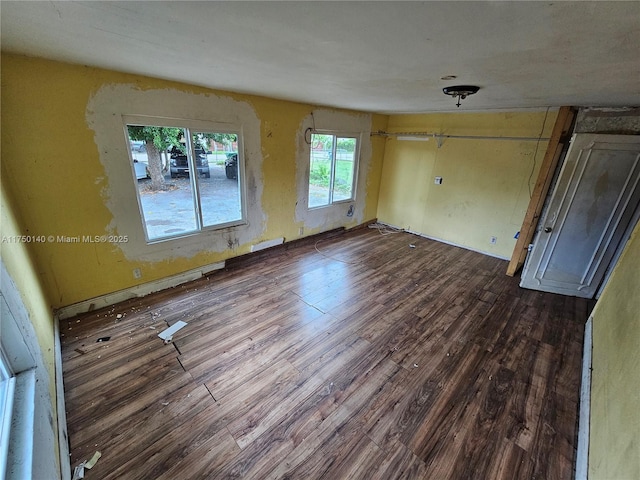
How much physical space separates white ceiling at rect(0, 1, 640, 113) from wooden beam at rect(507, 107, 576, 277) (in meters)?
0.82

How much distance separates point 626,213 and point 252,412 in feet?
14.5

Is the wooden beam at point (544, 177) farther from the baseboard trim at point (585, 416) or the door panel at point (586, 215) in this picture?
the baseboard trim at point (585, 416)

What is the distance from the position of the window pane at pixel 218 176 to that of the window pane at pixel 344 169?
7.03ft

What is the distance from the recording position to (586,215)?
3.17 meters

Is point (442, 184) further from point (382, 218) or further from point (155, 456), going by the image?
point (155, 456)

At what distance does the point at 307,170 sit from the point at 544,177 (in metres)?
3.37

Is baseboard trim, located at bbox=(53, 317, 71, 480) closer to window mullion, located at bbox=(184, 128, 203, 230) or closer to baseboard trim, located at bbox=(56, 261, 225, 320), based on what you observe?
baseboard trim, located at bbox=(56, 261, 225, 320)

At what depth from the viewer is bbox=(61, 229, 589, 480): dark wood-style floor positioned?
163 centimetres

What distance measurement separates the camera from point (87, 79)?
2.31m

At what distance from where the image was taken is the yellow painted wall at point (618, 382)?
4.01ft

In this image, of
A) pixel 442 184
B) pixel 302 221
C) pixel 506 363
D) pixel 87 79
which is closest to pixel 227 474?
pixel 506 363

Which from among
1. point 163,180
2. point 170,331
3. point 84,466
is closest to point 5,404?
point 84,466

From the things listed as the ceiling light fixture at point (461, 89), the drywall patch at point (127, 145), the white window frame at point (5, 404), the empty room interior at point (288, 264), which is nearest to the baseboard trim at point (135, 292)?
the empty room interior at point (288, 264)

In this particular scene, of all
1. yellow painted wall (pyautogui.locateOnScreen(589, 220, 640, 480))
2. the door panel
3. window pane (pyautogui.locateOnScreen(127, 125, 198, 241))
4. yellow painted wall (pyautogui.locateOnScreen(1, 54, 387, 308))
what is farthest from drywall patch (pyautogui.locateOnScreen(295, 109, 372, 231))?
yellow painted wall (pyautogui.locateOnScreen(589, 220, 640, 480))
